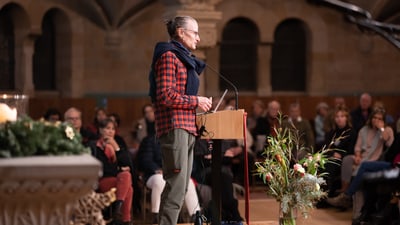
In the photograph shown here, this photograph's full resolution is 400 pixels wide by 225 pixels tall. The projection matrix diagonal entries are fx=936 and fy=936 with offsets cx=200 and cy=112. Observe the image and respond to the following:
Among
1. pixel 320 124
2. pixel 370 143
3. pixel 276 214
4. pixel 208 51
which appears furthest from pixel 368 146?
pixel 208 51

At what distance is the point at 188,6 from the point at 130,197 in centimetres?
329

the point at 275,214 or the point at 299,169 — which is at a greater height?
the point at 299,169

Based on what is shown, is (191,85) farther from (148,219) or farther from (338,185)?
(338,185)

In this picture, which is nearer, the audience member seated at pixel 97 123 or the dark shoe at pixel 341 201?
the dark shoe at pixel 341 201

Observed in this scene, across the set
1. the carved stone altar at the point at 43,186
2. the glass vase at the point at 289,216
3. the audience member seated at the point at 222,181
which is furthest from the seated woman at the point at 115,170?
the carved stone altar at the point at 43,186

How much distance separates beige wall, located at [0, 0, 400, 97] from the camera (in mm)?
12719

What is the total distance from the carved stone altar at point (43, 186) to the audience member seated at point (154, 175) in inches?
144

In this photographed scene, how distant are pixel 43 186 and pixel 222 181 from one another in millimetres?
4341

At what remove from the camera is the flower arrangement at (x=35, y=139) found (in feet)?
13.1

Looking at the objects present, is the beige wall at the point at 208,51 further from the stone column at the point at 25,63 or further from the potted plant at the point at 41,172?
the potted plant at the point at 41,172

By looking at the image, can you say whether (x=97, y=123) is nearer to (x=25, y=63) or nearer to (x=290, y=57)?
(x=25, y=63)

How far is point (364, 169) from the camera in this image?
8.09m

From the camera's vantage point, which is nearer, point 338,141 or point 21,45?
point 338,141

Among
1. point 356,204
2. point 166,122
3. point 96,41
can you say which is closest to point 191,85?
point 166,122
